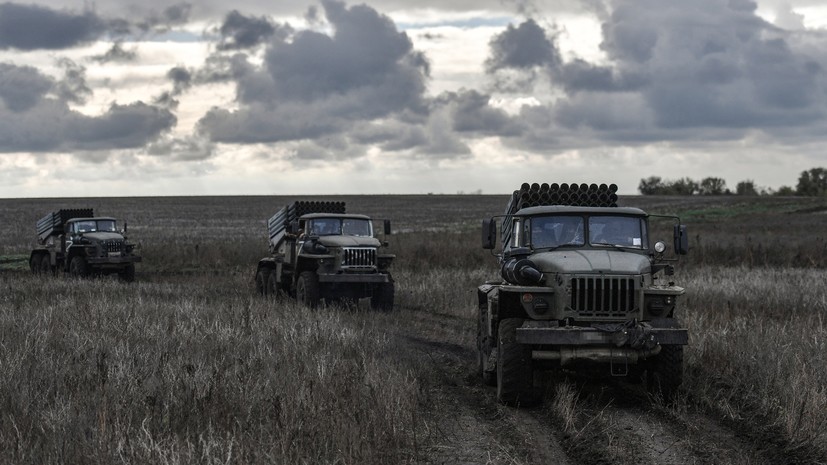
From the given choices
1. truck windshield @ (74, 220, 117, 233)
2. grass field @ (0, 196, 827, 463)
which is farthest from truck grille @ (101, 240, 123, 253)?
grass field @ (0, 196, 827, 463)

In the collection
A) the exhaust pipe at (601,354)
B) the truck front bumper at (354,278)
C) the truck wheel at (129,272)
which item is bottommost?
the truck wheel at (129,272)

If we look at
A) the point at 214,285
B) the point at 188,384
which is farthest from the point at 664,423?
the point at 214,285

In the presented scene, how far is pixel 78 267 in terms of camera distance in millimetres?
30531

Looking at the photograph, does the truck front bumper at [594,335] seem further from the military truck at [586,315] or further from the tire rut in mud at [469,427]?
the tire rut in mud at [469,427]

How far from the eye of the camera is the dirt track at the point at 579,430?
311 inches

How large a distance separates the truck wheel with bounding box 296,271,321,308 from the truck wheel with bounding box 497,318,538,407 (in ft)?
36.7

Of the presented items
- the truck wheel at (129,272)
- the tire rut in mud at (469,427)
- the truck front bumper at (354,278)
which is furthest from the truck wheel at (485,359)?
the truck wheel at (129,272)

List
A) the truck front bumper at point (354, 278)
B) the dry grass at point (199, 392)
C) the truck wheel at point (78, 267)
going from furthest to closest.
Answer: the truck wheel at point (78, 267), the truck front bumper at point (354, 278), the dry grass at point (199, 392)

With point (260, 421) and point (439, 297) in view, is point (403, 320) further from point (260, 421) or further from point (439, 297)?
point (260, 421)

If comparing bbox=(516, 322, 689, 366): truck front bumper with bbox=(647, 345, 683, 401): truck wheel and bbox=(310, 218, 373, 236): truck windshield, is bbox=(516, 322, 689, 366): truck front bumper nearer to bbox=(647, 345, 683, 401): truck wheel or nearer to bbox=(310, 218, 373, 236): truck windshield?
bbox=(647, 345, 683, 401): truck wheel

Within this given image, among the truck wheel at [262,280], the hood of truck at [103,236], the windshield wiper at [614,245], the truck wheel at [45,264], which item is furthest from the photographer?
the truck wheel at [45,264]

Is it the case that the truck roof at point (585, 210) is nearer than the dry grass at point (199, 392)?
No

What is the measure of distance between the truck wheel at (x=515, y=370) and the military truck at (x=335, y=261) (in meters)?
10.7

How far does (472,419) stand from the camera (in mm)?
9469
